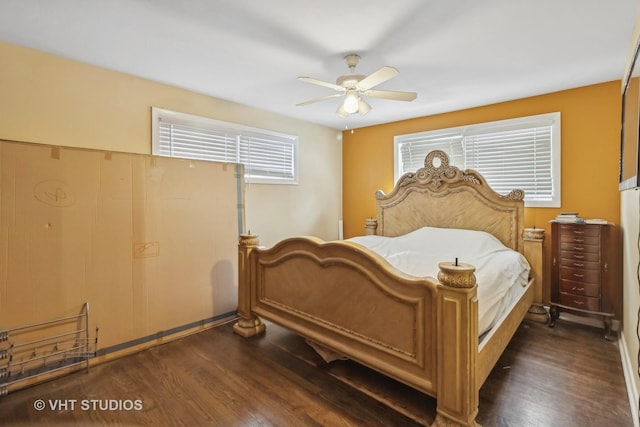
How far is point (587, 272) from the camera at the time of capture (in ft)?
8.85

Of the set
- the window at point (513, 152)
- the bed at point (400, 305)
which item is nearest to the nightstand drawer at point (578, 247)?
the bed at point (400, 305)

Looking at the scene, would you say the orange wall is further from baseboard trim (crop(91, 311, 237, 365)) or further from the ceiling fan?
baseboard trim (crop(91, 311, 237, 365))

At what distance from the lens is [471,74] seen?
2789 mm

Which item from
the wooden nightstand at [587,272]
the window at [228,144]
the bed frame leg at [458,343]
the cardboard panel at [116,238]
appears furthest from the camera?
the window at [228,144]

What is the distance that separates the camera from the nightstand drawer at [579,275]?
2.67 m

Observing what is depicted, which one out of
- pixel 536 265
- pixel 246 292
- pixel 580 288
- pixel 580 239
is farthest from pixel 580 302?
pixel 246 292

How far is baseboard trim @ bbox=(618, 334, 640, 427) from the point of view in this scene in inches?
63.6

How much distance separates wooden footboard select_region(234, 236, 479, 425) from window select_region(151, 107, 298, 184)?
4.73 feet

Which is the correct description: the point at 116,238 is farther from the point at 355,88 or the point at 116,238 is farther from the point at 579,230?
the point at 579,230

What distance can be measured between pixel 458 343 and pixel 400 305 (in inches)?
13.4

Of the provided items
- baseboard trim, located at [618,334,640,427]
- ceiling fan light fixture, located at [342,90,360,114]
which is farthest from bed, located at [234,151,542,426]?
ceiling fan light fixture, located at [342,90,360,114]

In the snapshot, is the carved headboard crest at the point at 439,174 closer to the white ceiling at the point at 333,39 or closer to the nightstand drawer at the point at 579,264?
the white ceiling at the point at 333,39

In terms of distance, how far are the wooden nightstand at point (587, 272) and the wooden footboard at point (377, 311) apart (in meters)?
2.03

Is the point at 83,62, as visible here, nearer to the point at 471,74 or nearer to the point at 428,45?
the point at 428,45
